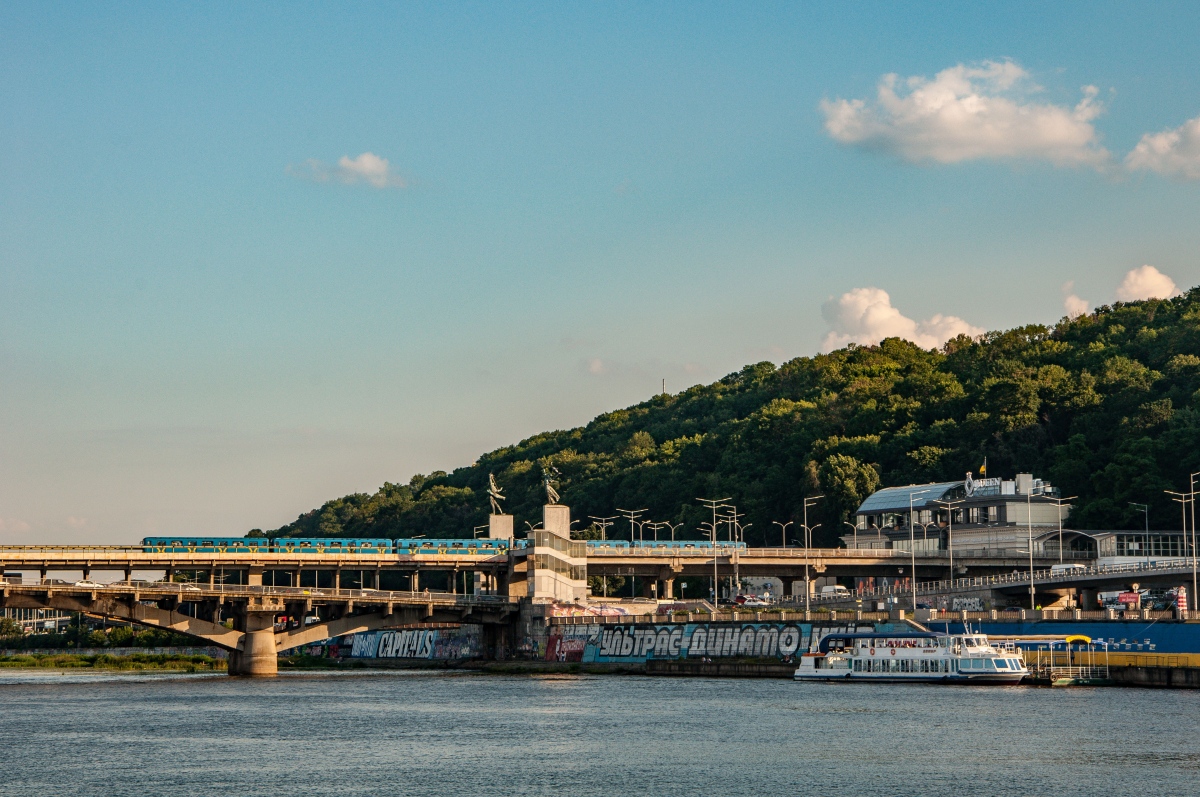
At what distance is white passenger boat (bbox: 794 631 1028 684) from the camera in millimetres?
114875

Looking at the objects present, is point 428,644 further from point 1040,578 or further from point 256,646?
point 1040,578

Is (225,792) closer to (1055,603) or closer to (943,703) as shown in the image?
(943,703)

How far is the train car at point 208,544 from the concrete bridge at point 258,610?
7.12 metres

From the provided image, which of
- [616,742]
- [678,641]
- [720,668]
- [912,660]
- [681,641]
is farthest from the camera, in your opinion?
[678,641]

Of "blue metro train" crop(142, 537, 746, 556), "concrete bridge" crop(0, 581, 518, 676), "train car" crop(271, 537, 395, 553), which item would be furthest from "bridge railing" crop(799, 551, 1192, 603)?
"train car" crop(271, 537, 395, 553)

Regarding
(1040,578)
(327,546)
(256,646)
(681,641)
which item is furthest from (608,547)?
(256,646)

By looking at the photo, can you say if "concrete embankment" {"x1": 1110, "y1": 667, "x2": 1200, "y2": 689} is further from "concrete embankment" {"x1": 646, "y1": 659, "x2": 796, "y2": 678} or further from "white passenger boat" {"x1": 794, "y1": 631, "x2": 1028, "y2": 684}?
"concrete embankment" {"x1": 646, "y1": 659, "x2": 796, "y2": 678}

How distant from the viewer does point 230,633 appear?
15088 centimetres

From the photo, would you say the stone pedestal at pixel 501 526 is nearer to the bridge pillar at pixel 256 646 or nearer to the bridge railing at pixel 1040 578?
the bridge railing at pixel 1040 578

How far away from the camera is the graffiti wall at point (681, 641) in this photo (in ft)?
446

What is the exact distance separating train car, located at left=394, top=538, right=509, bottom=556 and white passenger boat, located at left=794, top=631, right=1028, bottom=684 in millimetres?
54097

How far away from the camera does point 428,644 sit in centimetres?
18788

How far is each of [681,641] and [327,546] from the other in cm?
4993

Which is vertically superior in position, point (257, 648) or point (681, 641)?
point (681, 641)
